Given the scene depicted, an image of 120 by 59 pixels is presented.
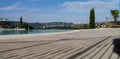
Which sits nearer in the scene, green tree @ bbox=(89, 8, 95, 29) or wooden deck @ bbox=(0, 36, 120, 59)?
wooden deck @ bbox=(0, 36, 120, 59)

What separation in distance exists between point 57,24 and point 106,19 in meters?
13.8

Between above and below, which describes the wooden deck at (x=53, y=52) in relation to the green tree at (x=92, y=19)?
below

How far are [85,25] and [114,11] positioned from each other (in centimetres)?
604

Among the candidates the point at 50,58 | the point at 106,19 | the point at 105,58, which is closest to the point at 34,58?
the point at 50,58

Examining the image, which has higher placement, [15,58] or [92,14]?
[92,14]

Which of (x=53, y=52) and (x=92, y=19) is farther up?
(x=92, y=19)

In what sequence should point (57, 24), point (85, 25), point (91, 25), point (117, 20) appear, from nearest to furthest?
1. point (91, 25)
2. point (117, 20)
3. point (85, 25)
4. point (57, 24)

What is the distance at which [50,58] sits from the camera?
5.39 metres

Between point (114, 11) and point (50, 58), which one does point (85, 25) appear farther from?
point (50, 58)

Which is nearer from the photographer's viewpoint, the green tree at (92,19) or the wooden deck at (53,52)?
the wooden deck at (53,52)

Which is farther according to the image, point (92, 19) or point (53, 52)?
point (92, 19)

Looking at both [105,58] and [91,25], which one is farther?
[91,25]

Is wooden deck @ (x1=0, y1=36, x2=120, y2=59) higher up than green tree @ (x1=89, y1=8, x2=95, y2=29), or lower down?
lower down

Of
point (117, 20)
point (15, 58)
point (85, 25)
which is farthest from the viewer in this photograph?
point (85, 25)
